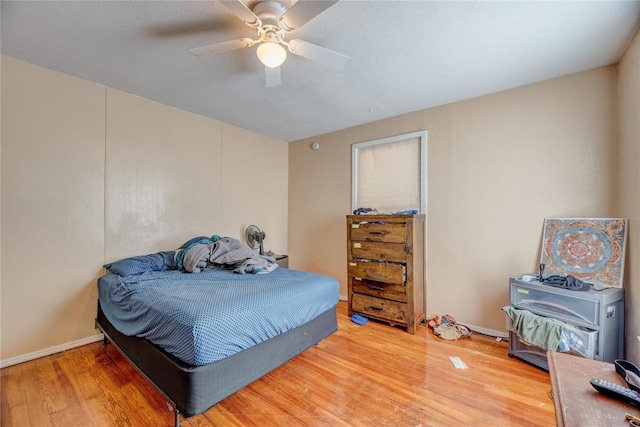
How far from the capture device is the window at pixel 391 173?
314 cm

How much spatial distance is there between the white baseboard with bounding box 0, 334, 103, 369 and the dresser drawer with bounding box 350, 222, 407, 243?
2.81 m

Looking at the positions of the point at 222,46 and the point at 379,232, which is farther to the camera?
the point at 379,232

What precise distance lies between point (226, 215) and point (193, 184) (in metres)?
0.59

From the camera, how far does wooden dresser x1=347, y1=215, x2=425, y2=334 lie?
2.77m

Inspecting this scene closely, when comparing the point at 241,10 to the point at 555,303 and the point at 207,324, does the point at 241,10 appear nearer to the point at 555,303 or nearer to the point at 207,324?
the point at 207,324

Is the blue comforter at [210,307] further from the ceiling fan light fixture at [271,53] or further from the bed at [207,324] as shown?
the ceiling fan light fixture at [271,53]

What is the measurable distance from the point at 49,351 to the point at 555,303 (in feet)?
13.8

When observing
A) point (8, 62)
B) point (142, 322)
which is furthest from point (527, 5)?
point (8, 62)

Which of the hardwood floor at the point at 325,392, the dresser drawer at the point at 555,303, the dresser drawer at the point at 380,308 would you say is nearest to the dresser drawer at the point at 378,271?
the dresser drawer at the point at 380,308

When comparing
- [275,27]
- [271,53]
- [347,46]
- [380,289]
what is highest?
[347,46]

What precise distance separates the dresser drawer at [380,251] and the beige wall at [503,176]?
1.54 feet

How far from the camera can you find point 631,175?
6.11ft

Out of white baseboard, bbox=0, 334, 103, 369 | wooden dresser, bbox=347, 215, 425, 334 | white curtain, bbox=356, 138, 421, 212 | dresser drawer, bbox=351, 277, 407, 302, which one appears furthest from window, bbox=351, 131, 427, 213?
white baseboard, bbox=0, 334, 103, 369

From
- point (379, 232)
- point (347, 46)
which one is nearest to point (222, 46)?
point (347, 46)
